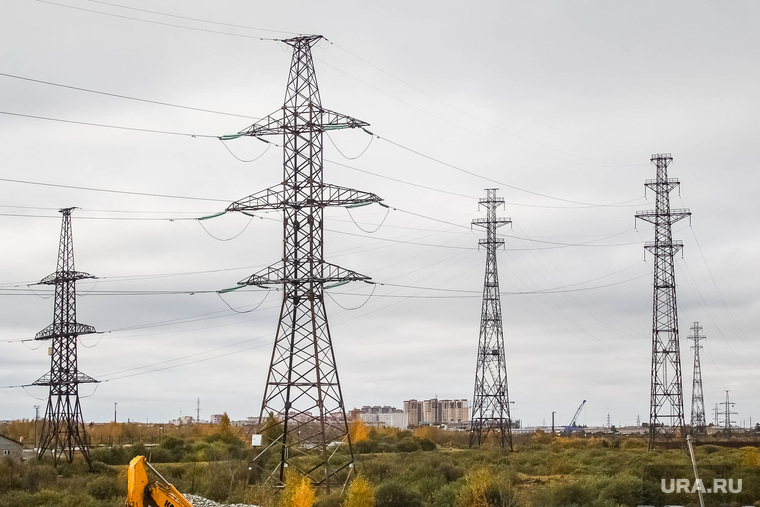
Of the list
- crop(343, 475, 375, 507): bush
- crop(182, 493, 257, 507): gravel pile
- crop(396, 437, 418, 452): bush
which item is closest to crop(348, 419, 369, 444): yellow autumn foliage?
crop(396, 437, 418, 452): bush

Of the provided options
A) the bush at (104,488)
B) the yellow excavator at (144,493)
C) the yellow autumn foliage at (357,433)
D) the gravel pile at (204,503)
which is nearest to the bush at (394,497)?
the gravel pile at (204,503)

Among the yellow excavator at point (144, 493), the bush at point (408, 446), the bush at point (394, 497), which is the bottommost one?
the bush at point (408, 446)

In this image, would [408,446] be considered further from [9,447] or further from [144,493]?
[144,493]

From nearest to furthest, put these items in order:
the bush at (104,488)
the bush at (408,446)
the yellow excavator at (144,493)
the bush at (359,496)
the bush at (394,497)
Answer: the yellow excavator at (144,493)
the bush at (359,496)
the bush at (394,497)
the bush at (104,488)
the bush at (408,446)

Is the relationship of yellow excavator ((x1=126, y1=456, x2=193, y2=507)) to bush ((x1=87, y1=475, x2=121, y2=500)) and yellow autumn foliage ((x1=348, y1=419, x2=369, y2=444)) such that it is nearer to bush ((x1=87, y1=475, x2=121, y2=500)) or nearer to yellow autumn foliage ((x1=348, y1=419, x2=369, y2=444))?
bush ((x1=87, y1=475, x2=121, y2=500))

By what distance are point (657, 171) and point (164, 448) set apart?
1782 inches

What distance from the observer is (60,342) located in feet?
219

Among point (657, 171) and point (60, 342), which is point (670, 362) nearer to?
point (657, 171)

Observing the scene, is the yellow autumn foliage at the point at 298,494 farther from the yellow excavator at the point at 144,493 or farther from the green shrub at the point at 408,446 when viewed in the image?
the green shrub at the point at 408,446

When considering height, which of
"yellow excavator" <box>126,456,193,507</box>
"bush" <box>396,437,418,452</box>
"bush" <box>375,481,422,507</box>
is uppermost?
"yellow excavator" <box>126,456,193,507</box>

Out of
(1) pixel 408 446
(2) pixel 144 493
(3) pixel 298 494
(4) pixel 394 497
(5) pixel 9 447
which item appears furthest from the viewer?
(1) pixel 408 446

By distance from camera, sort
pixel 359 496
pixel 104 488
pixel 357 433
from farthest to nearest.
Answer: pixel 357 433 → pixel 104 488 → pixel 359 496

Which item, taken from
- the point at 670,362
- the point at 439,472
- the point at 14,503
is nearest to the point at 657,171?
the point at 670,362

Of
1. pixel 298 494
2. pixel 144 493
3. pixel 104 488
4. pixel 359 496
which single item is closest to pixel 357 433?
pixel 104 488
